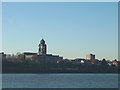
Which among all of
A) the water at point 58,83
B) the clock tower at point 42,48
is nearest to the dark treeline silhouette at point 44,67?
the clock tower at point 42,48

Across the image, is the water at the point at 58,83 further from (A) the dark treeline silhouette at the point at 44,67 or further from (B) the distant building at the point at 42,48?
(B) the distant building at the point at 42,48

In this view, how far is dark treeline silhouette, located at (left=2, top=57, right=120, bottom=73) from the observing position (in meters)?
92.6

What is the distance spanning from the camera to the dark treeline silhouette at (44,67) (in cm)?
9260

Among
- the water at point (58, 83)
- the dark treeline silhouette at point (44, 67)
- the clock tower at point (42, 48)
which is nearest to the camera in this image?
the water at point (58, 83)

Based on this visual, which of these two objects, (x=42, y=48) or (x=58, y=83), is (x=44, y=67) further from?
(x=58, y=83)

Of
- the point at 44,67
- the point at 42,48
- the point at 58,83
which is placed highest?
the point at 42,48

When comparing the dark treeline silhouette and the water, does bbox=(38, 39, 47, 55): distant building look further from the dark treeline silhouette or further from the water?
the water

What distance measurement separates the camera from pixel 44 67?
343ft

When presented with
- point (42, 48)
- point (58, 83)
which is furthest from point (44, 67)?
point (58, 83)

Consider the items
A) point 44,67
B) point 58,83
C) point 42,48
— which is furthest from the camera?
point 42,48

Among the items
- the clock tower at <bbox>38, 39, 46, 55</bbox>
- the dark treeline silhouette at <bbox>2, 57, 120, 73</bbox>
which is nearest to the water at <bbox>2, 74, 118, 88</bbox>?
the dark treeline silhouette at <bbox>2, 57, 120, 73</bbox>

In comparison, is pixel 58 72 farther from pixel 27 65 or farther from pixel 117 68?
pixel 117 68

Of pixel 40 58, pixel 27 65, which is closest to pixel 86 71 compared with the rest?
pixel 40 58

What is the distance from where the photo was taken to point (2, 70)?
9706cm
